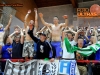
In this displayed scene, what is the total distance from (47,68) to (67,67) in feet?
1.74

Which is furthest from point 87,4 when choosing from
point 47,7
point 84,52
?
point 84,52

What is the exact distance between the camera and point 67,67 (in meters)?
4.73

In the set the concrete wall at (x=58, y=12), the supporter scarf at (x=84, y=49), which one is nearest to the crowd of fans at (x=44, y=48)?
the supporter scarf at (x=84, y=49)

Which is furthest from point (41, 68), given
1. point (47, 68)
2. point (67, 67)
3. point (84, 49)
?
point (84, 49)

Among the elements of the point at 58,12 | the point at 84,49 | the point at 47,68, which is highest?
the point at 58,12

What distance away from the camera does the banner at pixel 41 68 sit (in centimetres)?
471

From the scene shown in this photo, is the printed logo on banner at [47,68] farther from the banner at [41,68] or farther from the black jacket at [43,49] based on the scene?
the black jacket at [43,49]

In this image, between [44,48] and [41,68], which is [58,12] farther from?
[41,68]

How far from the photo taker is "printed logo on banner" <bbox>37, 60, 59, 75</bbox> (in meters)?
4.86

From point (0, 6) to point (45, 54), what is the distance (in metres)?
6.28

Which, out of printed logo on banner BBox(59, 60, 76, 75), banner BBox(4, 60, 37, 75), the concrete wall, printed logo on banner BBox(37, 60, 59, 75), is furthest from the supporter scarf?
the concrete wall

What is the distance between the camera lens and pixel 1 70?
5504 millimetres

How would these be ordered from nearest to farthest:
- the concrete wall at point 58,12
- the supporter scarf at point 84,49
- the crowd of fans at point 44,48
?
the supporter scarf at point 84,49
the crowd of fans at point 44,48
the concrete wall at point 58,12

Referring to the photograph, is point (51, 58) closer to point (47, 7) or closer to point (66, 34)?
point (66, 34)
